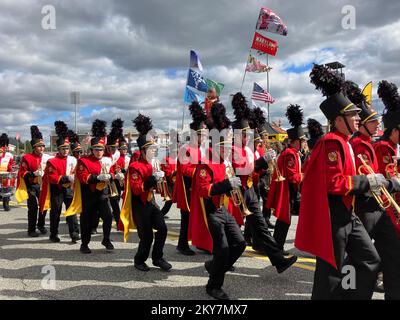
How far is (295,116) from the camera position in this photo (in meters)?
6.93

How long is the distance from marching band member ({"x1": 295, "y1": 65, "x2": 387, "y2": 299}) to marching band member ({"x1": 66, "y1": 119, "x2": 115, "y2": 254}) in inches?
158

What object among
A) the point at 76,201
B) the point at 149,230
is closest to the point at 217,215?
the point at 149,230

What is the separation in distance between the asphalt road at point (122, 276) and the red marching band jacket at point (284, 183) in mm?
814

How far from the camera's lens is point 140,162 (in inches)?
238

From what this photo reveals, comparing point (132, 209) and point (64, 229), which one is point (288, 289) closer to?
point (132, 209)

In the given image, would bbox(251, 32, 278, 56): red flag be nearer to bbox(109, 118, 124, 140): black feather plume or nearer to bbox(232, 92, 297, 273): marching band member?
bbox(109, 118, 124, 140): black feather plume

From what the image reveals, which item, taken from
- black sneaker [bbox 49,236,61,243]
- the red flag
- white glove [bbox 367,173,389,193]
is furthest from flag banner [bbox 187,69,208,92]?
white glove [bbox 367,173,389,193]

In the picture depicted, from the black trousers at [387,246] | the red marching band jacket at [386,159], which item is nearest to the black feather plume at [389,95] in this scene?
the red marching band jacket at [386,159]

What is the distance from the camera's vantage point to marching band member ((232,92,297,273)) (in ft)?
17.1

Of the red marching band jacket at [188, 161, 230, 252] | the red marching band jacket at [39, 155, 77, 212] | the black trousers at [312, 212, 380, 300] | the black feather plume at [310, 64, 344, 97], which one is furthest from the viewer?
the red marching band jacket at [39, 155, 77, 212]

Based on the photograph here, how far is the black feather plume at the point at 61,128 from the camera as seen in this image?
28.7ft

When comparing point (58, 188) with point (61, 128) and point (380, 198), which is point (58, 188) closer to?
point (61, 128)
